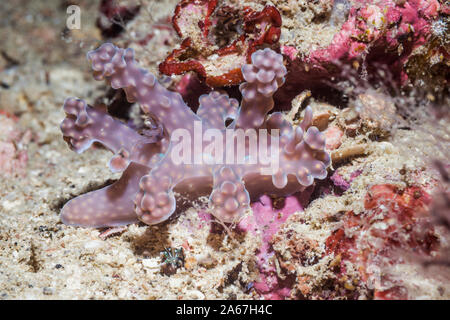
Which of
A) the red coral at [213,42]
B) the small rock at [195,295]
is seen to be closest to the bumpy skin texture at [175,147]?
the red coral at [213,42]

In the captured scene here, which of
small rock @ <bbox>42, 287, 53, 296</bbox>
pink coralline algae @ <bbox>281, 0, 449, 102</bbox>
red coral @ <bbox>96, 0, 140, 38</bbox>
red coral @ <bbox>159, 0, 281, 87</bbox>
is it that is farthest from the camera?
red coral @ <bbox>96, 0, 140, 38</bbox>

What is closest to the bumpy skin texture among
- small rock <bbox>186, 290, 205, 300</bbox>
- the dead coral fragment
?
the dead coral fragment

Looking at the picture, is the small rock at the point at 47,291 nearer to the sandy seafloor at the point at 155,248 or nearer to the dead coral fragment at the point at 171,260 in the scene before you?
the sandy seafloor at the point at 155,248

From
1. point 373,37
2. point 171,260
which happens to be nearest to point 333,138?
point 373,37

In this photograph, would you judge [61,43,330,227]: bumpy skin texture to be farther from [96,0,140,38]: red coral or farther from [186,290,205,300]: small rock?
[96,0,140,38]: red coral

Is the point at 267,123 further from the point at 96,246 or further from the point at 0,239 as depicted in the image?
the point at 0,239
